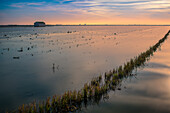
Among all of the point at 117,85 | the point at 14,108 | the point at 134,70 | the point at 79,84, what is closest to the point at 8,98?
the point at 14,108

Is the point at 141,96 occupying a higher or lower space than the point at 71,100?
lower

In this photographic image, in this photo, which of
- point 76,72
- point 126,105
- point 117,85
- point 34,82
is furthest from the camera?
point 76,72

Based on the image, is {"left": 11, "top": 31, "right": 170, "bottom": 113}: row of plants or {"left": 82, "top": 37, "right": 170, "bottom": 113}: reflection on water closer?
{"left": 11, "top": 31, "right": 170, "bottom": 113}: row of plants

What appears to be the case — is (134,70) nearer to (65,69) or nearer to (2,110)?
(65,69)

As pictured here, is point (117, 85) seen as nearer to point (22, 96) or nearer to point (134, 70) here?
point (134, 70)

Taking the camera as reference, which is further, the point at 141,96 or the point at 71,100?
the point at 141,96

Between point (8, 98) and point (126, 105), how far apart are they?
30.9ft

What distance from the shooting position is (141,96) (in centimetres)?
1286

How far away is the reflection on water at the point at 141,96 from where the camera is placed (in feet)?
36.1

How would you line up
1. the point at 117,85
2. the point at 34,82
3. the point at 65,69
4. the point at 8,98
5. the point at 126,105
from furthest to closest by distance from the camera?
1. the point at 65,69
2. the point at 34,82
3. the point at 117,85
4. the point at 8,98
5. the point at 126,105

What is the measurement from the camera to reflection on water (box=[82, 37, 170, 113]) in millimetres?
11012

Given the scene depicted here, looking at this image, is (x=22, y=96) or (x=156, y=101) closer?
(x=156, y=101)

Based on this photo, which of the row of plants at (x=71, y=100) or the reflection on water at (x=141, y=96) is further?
the reflection on water at (x=141, y=96)

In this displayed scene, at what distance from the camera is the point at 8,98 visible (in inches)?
501
